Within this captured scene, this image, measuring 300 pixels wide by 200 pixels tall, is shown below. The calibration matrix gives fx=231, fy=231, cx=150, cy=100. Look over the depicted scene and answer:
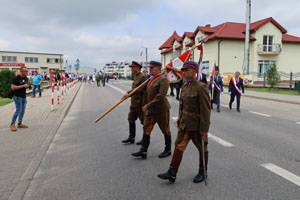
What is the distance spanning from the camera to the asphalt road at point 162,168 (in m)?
3.16

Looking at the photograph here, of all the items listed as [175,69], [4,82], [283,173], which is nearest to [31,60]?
→ [4,82]

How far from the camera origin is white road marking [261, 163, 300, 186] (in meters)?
3.47

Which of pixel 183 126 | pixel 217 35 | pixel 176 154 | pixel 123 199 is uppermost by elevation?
pixel 217 35

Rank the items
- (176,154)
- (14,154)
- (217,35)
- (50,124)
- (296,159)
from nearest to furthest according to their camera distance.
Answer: (176,154) < (296,159) < (14,154) < (50,124) < (217,35)

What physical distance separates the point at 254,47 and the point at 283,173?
31965mm

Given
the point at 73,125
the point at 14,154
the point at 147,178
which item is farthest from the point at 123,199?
the point at 73,125

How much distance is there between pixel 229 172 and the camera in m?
3.77

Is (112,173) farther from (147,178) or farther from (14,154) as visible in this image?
(14,154)

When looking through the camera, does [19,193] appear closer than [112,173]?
Yes

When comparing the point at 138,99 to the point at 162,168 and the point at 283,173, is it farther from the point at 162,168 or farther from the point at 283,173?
the point at 283,173

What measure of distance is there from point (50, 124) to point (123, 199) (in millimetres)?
5175

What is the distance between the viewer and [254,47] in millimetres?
31984

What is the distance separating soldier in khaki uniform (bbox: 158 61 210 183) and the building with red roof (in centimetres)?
2881

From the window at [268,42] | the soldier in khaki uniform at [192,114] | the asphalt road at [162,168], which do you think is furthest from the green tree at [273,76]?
the soldier in khaki uniform at [192,114]
